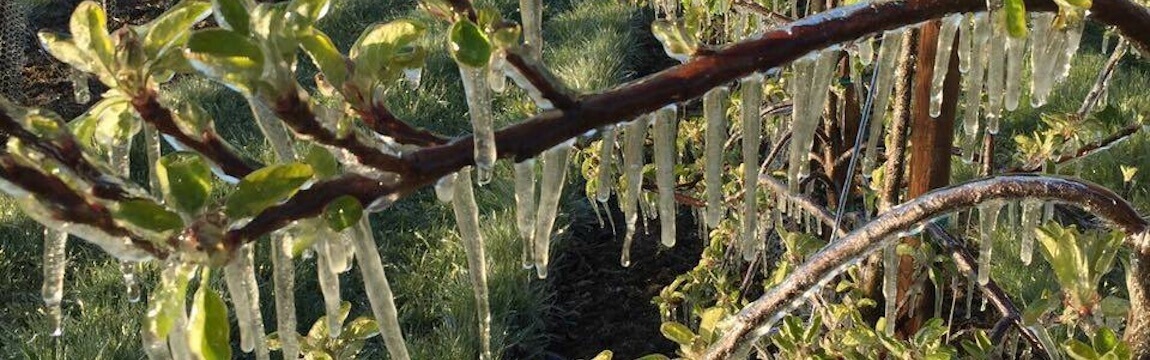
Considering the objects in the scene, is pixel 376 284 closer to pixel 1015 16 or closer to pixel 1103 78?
pixel 1015 16

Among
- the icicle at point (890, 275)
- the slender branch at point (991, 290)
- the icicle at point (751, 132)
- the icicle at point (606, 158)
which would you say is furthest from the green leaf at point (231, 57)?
the slender branch at point (991, 290)

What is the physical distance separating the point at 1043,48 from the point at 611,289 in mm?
2404

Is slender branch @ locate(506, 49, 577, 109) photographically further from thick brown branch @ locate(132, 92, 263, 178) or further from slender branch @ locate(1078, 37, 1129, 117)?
slender branch @ locate(1078, 37, 1129, 117)

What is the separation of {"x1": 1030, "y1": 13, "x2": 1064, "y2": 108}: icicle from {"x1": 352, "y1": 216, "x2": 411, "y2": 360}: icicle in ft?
1.83

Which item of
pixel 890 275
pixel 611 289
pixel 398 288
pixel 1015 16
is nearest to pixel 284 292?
pixel 1015 16

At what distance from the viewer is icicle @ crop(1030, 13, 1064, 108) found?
874 millimetres

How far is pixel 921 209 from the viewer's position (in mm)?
973

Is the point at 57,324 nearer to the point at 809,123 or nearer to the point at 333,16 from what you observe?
the point at 809,123

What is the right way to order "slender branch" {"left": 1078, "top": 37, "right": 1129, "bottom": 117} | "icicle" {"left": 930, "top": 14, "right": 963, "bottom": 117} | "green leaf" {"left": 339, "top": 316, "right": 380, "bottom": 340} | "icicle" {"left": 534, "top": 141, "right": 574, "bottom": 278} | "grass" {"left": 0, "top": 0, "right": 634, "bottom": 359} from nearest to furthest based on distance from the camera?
"icicle" {"left": 534, "top": 141, "right": 574, "bottom": 278}, "icicle" {"left": 930, "top": 14, "right": 963, "bottom": 117}, "green leaf" {"left": 339, "top": 316, "right": 380, "bottom": 340}, "slender branch" {"left": 1078, "top": 37, "right": 1129, "bottom": 117}, "grass" {"left": 0, "top": 0, "right": 634, "bottom": 359}

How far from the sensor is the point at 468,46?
24.3 inches

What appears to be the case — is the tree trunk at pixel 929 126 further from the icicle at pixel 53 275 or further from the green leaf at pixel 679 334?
the icicle at pixel 53 275

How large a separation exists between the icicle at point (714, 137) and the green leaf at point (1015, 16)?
0.20 m

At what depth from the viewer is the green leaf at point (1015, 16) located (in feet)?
2.42

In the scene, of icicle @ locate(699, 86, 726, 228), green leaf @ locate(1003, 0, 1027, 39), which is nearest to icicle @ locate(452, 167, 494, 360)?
icicle @ locate(699, 86, 726, 228)
